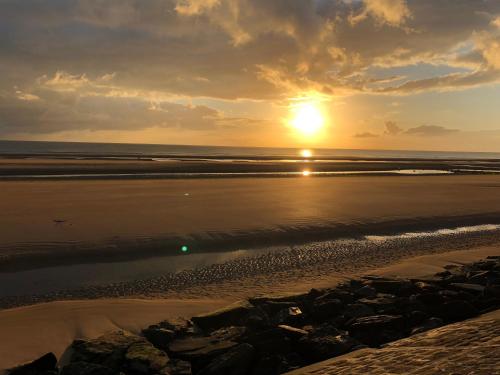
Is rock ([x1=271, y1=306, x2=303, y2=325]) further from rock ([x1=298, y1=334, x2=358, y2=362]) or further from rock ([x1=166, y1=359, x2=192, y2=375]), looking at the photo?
rock ([x1=166, y1=359, x2=192, y2=375])

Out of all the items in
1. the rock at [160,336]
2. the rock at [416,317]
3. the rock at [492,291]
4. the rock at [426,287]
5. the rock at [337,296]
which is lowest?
the rock at [160,336]

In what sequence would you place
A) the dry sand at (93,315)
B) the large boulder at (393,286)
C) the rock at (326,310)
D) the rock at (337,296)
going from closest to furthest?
the dry sand at (93,315)
the rock at (326,310)
the rock at (337,296)
the large boulder at (393,286)

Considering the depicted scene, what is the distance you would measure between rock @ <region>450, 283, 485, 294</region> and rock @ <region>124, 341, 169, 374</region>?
21.4 ft

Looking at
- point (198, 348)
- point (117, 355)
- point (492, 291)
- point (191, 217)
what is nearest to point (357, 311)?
point (492, 291)

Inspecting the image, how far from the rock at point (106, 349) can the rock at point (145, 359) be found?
0.46ft

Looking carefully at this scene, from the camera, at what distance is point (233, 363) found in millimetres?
5992

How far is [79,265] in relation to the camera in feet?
40.8

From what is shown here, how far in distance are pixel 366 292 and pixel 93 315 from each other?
5.65 meters

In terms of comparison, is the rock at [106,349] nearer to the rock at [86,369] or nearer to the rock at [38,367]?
the rock at [86,369]

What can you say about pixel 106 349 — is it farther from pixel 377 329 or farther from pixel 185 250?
pixel 185 250

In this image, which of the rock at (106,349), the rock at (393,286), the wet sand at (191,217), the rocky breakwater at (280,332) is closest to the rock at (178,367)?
the rocky breakwater at (280,332)

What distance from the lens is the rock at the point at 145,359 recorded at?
5.88 meters

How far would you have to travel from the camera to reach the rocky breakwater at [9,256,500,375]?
6.02 meters

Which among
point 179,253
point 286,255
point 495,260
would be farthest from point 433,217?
point 179,253
